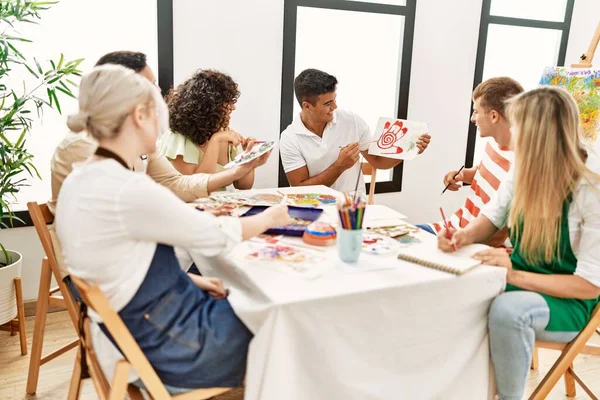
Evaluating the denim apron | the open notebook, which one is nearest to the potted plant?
the denim apron

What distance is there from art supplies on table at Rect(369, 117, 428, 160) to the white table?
4.06 ft

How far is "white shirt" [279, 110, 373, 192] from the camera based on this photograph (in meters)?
3.00

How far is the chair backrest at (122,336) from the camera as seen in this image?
118 centimetres

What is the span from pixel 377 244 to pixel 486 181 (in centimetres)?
89

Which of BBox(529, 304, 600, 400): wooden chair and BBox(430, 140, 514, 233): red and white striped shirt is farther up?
BBox(430, 140, 514, 233): red and white striped shirt

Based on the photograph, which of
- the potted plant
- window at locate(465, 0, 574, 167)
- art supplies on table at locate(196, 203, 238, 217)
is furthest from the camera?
window at locate(465, 0, 574, 167)

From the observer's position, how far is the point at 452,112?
390 cm

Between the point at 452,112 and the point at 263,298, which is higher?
the point at 452,112

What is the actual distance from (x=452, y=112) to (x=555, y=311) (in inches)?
99.8

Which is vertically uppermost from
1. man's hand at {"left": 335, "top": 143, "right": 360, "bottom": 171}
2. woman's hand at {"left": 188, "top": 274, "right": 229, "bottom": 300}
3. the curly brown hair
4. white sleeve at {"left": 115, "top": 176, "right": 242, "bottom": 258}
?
the curly brown hair

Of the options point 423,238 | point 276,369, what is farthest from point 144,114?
point 423,238

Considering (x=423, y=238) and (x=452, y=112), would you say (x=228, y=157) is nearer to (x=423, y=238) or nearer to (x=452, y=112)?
(x=423, y=238)

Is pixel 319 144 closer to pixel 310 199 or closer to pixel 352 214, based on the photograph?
pixel 310 199

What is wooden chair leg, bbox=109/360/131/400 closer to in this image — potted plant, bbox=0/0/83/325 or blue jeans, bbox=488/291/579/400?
blue jeans, bbox=488/291/579/400
